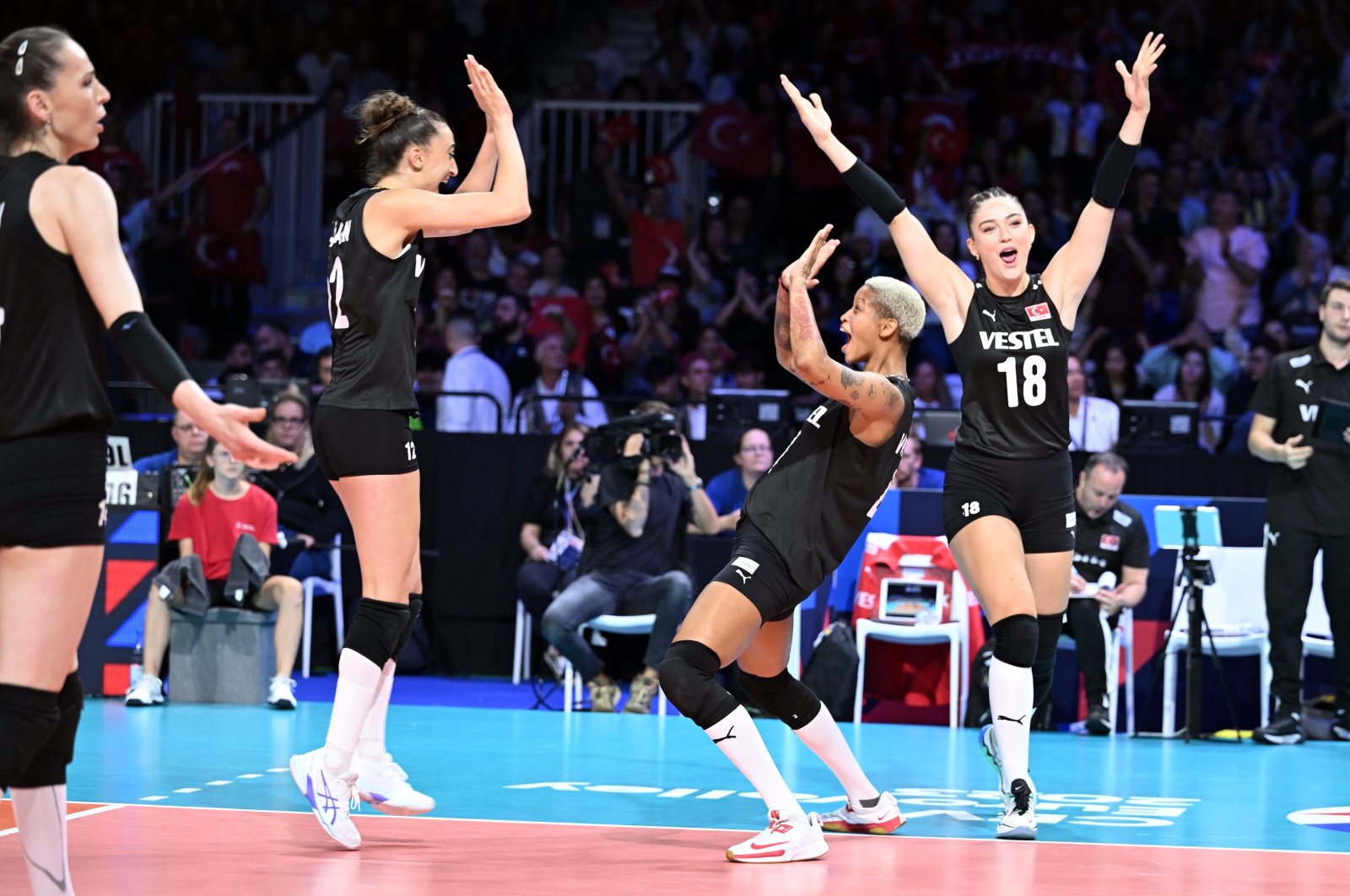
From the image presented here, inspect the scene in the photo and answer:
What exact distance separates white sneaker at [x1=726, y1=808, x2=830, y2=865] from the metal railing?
9.90m

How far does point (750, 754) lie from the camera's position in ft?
16.1

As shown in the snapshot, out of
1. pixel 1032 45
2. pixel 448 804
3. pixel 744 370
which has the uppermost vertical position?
pixel 1032 45

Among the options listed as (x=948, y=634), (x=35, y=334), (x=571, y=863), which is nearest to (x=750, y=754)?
(x=571, y=863)

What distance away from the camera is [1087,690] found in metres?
8.79

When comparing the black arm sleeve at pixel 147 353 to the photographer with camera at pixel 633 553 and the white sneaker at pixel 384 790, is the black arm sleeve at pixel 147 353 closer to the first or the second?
the white sneaker at pixel 384 790

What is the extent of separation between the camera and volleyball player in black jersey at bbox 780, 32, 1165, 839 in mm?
5477

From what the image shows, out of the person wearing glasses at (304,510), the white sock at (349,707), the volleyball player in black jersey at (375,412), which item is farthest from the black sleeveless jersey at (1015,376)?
the person wearing glasses at (304,510)

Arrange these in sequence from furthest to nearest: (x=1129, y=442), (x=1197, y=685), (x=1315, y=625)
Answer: (x=1129, y=442) → (x=1315, y=625) → (x=1197, y=685)

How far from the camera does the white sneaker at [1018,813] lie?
5363 millimetres

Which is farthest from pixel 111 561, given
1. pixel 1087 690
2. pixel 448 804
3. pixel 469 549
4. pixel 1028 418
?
pixel 1028 418

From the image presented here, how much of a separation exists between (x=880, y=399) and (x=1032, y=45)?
1073cm

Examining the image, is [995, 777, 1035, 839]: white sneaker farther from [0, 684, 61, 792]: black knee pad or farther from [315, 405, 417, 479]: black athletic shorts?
[0, 684, 61, 792]: black knee pad

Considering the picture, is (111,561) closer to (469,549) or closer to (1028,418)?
(469,549)

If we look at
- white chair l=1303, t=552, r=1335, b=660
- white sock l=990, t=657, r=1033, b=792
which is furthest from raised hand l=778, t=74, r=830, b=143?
white chair l=1303, t=552, r=1335, b=660
